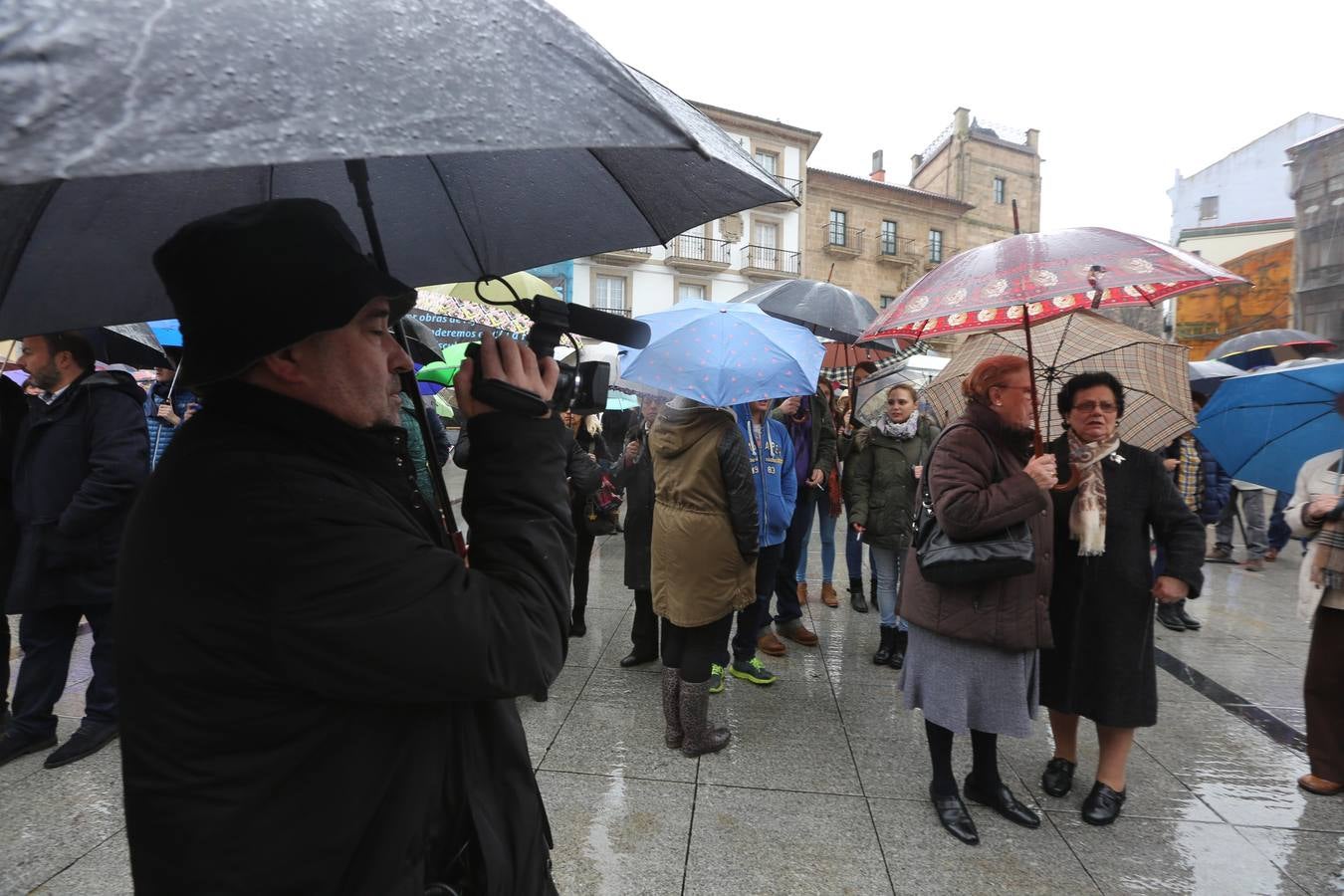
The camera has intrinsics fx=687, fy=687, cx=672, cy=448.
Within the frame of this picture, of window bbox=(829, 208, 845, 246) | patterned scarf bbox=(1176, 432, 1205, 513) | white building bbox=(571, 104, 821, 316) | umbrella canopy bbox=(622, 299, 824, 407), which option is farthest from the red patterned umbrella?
window bbox=(829, 208, 845, 246)

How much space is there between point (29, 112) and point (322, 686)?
658mm

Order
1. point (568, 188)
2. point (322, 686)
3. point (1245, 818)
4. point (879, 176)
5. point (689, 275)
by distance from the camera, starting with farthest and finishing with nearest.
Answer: point (879, 176)
point (689, 275)
point (1245, 818)
point (568, 188)
point (322, 686)

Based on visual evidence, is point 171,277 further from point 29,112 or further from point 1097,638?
point 1097,638

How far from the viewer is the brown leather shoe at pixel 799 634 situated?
4.96m

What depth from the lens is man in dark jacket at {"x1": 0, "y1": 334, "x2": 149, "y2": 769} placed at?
3262 mm

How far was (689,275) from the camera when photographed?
27.3 m

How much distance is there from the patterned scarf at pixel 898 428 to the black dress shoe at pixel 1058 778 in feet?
8.22

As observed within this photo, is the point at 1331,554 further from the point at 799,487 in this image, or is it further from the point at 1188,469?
the point at 799,487

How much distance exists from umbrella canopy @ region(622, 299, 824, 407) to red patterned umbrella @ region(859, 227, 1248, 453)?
2.18ft

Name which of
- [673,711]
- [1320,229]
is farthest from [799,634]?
[1320,229]

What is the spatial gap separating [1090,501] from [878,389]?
2636mm

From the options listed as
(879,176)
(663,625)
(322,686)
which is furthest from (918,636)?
(879,176)

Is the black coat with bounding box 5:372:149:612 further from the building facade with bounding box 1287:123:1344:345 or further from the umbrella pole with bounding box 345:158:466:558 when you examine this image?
the building facade with bounding box 1287:123:1344:345

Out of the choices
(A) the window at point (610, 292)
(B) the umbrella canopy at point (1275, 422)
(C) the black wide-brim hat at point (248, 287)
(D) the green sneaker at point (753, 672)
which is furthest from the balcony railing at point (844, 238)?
(C) the black wide-brim hat at point (248, 287)
